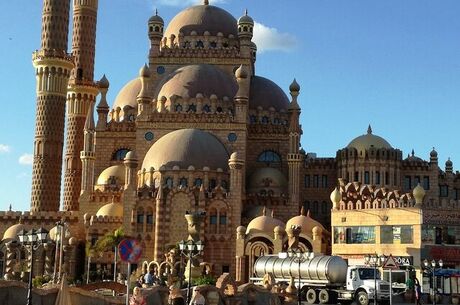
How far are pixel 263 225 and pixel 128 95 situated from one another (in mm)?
22895

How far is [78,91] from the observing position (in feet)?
237

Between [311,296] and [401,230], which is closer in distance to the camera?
[311,296]

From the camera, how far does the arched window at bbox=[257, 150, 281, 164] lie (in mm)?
65812

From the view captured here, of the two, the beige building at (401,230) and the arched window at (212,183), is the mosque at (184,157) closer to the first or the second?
the arched window at (212,183)

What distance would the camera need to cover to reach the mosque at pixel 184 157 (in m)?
56.4

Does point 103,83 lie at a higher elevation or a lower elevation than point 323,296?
higher

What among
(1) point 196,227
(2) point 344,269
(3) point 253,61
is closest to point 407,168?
(3) point 253,61

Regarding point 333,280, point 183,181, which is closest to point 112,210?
point 183,181

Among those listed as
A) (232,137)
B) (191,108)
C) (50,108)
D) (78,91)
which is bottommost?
(232,137)

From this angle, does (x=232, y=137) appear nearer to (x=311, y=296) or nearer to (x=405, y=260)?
(x=405, y=260)

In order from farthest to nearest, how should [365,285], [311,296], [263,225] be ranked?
[263,225]
[311,296]
[365,285]

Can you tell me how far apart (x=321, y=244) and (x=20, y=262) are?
23.3 metres

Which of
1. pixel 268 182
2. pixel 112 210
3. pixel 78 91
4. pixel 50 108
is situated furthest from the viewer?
pixel 78 91

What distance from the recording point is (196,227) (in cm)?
4994
